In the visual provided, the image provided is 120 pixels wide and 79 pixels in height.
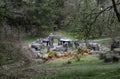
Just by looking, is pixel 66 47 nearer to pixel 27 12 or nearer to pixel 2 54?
pixel 27 12

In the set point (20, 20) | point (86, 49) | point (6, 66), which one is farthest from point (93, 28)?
point (86, 49)

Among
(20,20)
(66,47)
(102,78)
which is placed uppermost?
(20,20)

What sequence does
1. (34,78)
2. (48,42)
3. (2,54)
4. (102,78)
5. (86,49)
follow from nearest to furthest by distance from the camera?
(102,78) → (34,78) → (2,54) → (86,49) → (48,42)

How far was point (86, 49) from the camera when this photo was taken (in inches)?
1353

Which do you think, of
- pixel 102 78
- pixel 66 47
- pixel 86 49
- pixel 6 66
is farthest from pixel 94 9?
pixel 66 47

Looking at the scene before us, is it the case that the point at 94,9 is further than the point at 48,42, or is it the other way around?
the point at 48,42

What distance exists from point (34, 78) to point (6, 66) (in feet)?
32.8

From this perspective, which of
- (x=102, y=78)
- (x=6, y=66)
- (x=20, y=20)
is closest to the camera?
(x=102, y=78)

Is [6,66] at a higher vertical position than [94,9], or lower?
lower

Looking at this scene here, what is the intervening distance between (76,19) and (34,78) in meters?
4.86

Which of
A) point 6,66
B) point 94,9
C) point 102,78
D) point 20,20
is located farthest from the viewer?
point 20,20

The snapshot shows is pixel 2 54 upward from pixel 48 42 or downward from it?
upward

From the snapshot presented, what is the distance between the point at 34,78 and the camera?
16672 mm

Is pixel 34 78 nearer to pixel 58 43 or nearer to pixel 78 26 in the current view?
pixel 78 26
